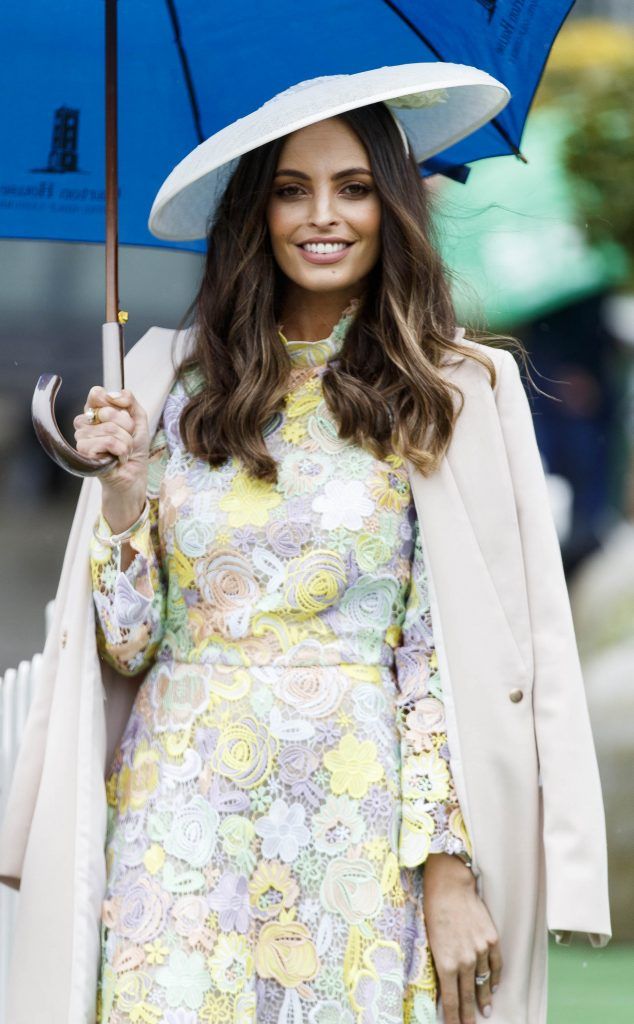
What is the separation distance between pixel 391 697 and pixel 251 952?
454 millimetres

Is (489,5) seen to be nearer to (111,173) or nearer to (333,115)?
(333,115)

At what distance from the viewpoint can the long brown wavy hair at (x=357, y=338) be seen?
2.59 metres

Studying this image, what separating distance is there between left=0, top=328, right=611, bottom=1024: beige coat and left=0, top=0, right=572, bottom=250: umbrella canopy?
68 centimetres

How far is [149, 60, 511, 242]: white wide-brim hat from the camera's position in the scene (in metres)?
2.55

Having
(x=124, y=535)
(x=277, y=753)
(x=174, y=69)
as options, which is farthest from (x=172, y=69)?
(x=277, y=753)

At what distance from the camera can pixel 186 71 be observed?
2941 mm

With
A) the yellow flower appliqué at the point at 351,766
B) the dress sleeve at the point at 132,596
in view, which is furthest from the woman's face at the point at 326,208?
the yellow flower appliqué at the point at 351,766

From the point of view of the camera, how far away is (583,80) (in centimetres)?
473

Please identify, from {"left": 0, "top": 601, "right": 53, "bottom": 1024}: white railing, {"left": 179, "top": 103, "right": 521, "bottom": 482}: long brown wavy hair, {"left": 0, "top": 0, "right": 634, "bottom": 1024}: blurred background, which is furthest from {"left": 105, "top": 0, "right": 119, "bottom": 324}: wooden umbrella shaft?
{"left": 0, "top": 0, "right": 634, "bottom": 1024}: blurred background

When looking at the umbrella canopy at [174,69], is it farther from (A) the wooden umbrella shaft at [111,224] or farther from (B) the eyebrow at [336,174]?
(B) the eyebrow at [336,174]

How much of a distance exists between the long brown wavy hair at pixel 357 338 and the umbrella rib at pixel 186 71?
0.27 m

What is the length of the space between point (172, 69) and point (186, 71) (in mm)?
26

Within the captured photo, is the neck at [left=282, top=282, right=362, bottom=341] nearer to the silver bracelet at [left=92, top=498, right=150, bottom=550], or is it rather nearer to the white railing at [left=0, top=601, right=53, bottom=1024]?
the silver bracelet at [left=92, top=498, right=150, bottom=550]

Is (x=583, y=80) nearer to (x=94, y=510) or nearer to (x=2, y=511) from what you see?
(x=2, y=511)
